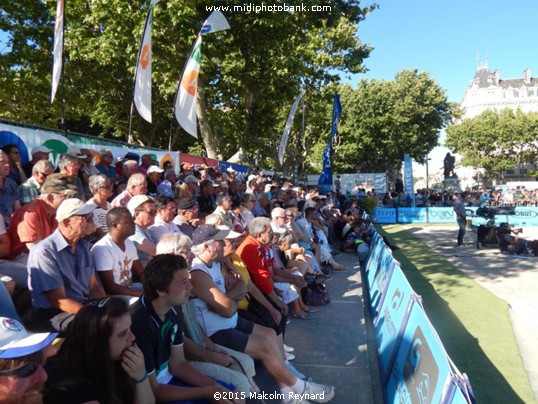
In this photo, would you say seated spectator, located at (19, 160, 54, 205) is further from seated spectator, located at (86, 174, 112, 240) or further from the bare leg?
the bare leg

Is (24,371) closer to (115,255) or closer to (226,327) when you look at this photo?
(115,255)

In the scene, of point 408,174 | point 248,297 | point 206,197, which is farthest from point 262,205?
point 408,174

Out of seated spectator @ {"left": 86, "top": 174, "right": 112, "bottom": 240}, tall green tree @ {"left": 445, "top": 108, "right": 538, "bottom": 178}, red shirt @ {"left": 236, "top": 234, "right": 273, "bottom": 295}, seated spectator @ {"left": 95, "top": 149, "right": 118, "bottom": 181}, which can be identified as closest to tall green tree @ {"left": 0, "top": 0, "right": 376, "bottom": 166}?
seated spectator @ {"left": 95, "top": 149, "right": 118, "bottom": 181}

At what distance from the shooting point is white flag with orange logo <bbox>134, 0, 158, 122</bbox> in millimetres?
8031

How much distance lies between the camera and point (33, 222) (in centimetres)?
362

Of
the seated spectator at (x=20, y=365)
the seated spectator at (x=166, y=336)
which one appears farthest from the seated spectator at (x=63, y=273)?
the seated spectator at (x=20, y=365)

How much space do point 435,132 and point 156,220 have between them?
A: 4055 centimetres

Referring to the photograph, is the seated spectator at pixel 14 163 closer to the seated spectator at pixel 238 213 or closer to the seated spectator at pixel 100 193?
the seated spectator at pixel 100 193

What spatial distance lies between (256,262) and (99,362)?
2.91m

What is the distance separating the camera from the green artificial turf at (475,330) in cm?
451

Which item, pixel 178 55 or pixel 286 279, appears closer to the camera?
pixel 286 279

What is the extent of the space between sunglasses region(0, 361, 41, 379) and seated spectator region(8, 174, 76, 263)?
88.7 inches

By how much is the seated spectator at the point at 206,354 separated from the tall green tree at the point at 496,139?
188 feet

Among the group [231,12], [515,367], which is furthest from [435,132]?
[515,367]
